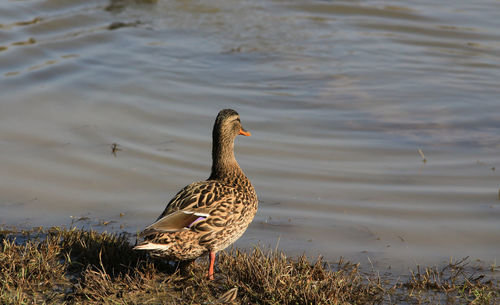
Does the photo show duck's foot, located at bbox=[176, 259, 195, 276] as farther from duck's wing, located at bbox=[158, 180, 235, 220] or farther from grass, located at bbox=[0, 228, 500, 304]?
duck's wing, located at bbox=[158, 180, 235, 220]

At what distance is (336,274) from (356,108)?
Answer: 6020 millimetres

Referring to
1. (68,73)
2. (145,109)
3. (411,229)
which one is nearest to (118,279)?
(411,229)

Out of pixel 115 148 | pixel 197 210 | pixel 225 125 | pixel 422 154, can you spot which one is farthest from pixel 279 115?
→ pixel 197 210

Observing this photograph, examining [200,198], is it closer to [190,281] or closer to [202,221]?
[202,221]

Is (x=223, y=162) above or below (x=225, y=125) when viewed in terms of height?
below

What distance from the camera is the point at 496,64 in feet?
40.7

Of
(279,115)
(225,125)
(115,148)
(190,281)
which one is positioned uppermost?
(225,125)

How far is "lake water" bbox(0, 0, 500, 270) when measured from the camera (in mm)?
6996

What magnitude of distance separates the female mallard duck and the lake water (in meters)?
0.93

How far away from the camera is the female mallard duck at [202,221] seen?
4.97 meters

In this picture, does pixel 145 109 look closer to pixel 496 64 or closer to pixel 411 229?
pixel 411 229

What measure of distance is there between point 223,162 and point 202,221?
917mm

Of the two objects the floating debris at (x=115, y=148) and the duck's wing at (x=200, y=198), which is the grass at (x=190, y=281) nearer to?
the duck's wing at (x=200, y=198)

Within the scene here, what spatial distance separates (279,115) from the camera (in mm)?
10062
